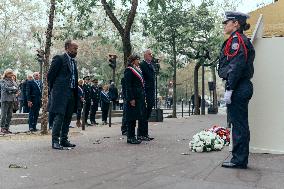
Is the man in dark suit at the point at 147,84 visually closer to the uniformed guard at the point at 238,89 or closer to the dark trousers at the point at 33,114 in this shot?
the uniformed guard at the point at 238,89

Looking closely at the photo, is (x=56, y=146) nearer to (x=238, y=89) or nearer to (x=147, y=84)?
(x=147, y=84)

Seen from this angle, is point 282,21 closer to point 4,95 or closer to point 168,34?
point 4,95

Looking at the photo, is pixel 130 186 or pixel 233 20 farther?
pixel 233 20

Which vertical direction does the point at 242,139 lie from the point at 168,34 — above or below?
below

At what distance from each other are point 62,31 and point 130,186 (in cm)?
1946

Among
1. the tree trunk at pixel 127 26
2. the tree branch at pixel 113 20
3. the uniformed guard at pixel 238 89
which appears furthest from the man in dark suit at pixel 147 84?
the tree branch at pixel 113 20

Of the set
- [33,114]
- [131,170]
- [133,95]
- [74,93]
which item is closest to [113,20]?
[33,114]

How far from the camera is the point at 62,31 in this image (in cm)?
2402

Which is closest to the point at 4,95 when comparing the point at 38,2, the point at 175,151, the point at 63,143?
the point at 63,143

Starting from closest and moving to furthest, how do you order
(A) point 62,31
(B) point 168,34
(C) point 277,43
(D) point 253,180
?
1. (D) point 253,180
2. (C) point 277,43
3. (A) point 62,31
4. (B) point 168,34

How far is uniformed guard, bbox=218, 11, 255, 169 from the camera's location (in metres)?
6.63

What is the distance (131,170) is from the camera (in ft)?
21.4

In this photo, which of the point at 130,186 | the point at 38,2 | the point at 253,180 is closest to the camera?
the point at 130,186

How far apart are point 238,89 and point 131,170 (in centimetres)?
182
